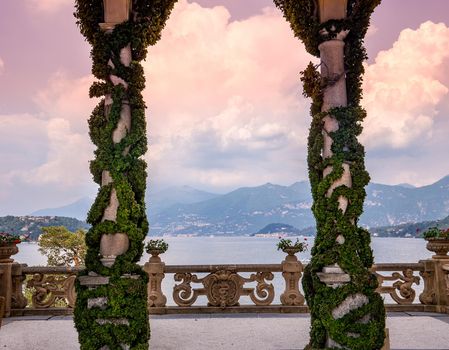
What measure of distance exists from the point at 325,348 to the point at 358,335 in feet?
1.55

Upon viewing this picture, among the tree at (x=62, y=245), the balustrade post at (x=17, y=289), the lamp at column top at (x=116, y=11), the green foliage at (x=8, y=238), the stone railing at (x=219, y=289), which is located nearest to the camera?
the lamp at column top at (x=116, y=11)

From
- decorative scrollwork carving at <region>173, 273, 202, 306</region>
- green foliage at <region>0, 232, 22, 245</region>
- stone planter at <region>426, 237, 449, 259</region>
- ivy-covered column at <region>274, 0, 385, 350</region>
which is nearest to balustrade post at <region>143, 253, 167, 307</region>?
decorative scrollwork carving at <region>173, 273, 202, 306</region>

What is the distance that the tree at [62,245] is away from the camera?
98.2 ft

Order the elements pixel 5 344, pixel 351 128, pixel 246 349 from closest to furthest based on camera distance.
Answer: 1. pixel 351 128
2. pixel 246 349
3. pixel 5 344

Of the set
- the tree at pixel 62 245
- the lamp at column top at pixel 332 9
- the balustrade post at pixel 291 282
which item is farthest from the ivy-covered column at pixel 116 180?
the tree at pixel 62 245

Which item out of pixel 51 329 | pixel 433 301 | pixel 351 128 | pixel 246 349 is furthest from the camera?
pixel 433 301

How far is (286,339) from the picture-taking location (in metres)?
7.88

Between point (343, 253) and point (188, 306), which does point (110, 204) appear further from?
point (188, 306)

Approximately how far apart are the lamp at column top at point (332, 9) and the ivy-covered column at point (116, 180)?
7.88 feet

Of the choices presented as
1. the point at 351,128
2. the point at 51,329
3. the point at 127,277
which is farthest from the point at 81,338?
the point at 351,128

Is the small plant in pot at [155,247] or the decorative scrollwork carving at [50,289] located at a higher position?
the small plant in pot at [155,247]

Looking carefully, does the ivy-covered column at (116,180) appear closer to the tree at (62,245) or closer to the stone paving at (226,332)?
the stone paving at (226,332)

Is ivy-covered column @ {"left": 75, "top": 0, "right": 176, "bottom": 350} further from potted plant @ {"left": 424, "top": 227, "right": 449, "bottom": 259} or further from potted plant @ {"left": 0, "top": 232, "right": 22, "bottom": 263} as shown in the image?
potted plant @ {"left": 424, "top": 227, "right": 449, "bottom": 259}

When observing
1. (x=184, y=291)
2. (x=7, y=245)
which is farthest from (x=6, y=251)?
(x=184, y=291)
